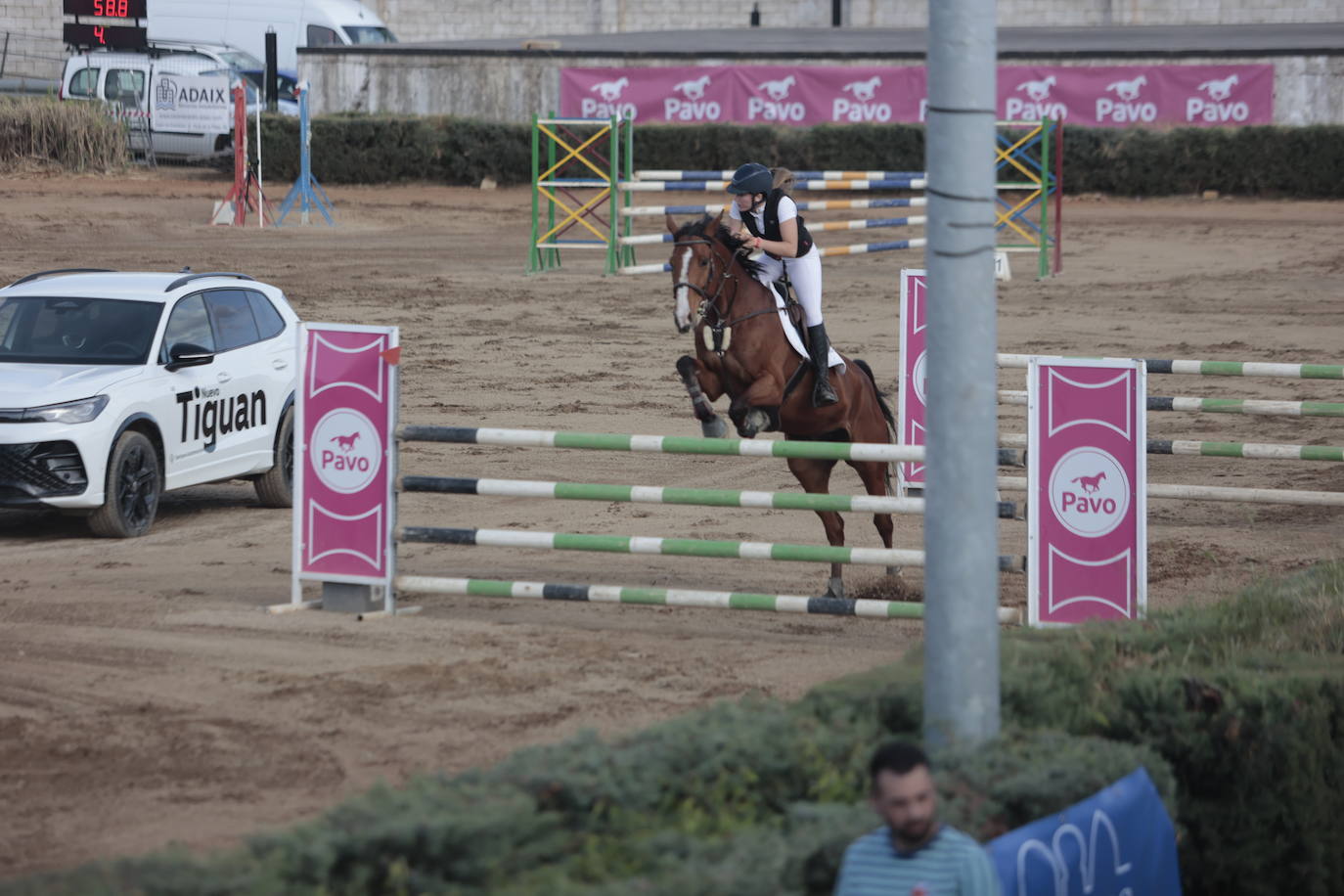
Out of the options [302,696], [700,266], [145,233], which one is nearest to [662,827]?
[302,696]

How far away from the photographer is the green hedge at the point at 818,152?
33.7 m

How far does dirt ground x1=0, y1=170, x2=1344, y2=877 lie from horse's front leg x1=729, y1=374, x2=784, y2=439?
3.35 ft

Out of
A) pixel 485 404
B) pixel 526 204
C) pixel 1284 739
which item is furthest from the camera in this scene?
pixel 526 204

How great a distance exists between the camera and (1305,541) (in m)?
12.1

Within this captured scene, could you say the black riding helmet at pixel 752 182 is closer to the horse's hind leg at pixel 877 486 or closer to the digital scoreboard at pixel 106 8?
the horse's hind leg at pixel 877 486

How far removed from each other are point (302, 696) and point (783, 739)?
11.8 ft

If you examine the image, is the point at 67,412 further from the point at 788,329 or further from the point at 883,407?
the point at 883,407

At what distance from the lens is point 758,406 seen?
1077 cm

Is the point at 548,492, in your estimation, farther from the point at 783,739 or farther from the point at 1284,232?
the point at 1284,232

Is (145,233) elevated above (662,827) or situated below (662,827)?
above

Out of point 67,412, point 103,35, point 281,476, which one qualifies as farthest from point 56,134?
point 67,412

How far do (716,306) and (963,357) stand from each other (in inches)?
206

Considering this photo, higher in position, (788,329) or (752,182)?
(752,182)

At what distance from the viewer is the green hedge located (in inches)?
1326
